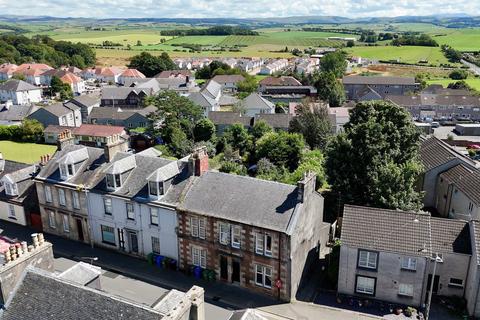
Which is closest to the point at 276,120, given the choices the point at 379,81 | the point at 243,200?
the point at 243,200

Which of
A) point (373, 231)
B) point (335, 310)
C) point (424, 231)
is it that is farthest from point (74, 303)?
point (424, 231)

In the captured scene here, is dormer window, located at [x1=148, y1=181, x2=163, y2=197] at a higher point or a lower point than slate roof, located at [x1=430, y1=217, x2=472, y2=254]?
higher

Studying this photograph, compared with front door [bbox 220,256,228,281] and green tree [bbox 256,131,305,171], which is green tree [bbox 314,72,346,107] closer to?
green tree [bbox 256,131,305,171]

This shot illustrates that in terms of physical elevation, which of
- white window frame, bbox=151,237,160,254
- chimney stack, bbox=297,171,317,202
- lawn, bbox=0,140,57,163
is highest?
chimney stack, bbox=297,171,317,202

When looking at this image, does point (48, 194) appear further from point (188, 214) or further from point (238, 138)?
point (238, 138)

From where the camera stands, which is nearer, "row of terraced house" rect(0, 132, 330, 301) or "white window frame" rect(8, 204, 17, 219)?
"row of terraced house" rect(0, 132, 330, 301)

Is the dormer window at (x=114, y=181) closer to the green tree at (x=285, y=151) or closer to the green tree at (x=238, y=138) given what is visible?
the green tree at (x=285, y=151)

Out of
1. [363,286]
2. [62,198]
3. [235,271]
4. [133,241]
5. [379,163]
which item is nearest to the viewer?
[363,286]

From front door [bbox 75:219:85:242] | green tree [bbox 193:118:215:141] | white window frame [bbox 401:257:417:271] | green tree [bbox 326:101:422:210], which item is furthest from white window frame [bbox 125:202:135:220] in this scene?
green tree [bbox 193:118:215:141]
